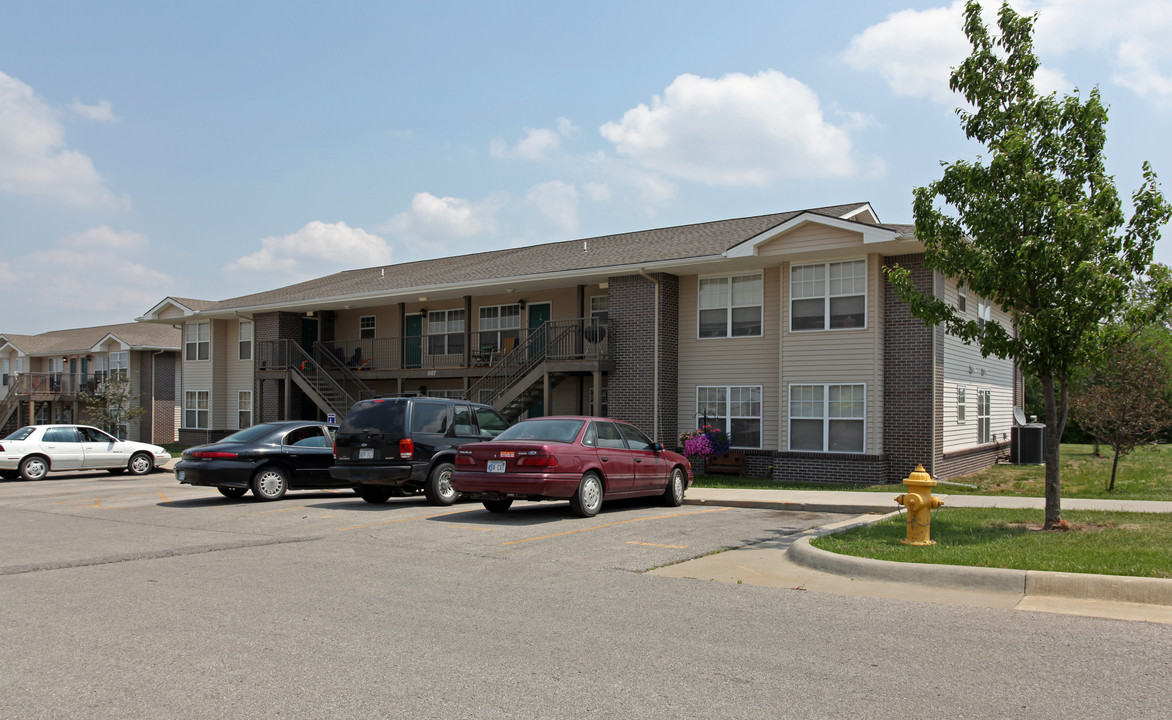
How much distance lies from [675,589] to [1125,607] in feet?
11.8

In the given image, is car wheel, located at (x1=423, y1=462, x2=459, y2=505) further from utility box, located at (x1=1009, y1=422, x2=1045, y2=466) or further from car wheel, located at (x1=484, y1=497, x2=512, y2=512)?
utility box, located at (x1=1009, y1=422, x2=1045, y2=466)

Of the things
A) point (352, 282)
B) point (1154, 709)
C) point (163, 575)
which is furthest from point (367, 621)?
point (352, 282)

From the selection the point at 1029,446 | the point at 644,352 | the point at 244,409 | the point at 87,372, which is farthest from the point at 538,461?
the point at 87,372

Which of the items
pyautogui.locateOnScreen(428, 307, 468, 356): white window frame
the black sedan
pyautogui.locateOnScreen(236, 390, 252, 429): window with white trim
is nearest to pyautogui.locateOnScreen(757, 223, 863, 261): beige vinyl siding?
the black sedan

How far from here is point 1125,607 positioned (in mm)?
6949

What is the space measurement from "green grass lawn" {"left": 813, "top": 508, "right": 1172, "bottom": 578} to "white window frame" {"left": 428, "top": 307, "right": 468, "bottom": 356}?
18135 millimetres

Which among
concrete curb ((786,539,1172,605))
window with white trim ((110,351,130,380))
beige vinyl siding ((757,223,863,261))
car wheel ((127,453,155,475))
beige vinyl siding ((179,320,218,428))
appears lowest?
car wheel ((127,453,155,475))

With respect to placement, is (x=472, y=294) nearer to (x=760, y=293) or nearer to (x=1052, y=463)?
(x=760, y=293)

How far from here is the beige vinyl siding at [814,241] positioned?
1828 cm

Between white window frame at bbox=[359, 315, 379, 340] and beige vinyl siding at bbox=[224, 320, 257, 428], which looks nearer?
white window frame at bbox=[359, 315, 379, 340]

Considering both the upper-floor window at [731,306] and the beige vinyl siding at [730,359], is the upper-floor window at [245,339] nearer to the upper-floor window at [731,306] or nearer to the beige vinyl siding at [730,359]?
the beige vinyl siding at [730,359]

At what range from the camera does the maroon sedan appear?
12.2 m

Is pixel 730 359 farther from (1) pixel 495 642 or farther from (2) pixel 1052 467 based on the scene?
(1) pixel 495 642

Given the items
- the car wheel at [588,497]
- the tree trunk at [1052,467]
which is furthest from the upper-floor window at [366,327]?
the tree trunk at [1052,467]
